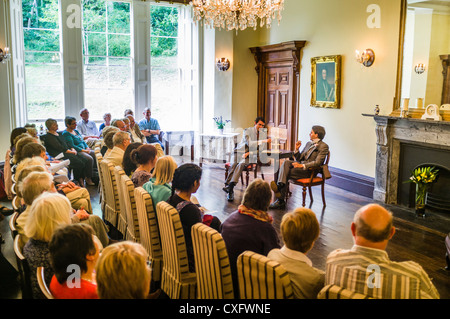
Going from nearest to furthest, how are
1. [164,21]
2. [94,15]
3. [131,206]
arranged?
[131,206] → [94,15] → [164,21]

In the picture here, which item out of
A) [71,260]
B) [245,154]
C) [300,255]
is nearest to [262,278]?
[300,255]

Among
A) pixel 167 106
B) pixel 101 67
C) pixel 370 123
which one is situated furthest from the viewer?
pixel 167 106

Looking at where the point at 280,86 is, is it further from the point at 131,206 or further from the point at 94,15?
the point at 131,206

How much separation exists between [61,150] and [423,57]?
583cm

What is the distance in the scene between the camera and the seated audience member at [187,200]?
3.07 m

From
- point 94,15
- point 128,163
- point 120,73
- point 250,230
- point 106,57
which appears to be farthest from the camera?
point 120,73

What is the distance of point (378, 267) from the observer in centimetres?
216

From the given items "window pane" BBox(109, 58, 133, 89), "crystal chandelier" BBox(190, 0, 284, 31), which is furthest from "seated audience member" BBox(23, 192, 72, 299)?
"window pane" BBox(109, 58, 133, 89)

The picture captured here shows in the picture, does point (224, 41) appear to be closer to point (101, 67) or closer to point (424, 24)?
point (101, 67)

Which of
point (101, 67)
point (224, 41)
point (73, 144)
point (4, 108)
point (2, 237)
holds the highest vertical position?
point (224, 41)

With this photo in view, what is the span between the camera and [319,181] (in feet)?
21.0

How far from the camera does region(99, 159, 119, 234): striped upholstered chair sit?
4.50 meters

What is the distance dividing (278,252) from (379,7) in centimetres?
574

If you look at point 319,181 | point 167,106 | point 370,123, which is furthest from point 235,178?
point 167,106
